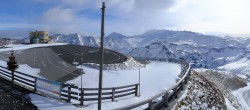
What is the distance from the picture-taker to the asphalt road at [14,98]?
18250 millimetres

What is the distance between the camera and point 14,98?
2038 cm

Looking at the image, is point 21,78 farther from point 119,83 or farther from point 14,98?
point 119,83

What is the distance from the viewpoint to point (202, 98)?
28.5 metres

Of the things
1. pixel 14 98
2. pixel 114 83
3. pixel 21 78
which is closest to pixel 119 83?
pixel 114 83

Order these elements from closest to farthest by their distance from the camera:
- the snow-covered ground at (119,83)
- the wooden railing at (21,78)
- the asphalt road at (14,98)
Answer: the asphalt road at (14,98)
the snow-covered ground at (119,83)
the wooden railing at (21,78)

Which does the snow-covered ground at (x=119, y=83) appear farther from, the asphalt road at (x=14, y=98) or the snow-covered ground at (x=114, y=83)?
the asphalt road at (x=14, y=98)

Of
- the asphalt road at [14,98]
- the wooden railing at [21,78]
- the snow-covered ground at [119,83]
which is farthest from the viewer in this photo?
the wooden railing at [21,78]

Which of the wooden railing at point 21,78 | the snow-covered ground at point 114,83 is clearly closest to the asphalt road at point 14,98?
the snow-covered ground at point 114,83

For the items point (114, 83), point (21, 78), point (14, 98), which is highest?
point (21, 78)

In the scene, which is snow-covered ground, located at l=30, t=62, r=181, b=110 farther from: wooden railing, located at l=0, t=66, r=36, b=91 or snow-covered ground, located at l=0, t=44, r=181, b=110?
wooden railing, located at l=0, t=66, r=36, b=91

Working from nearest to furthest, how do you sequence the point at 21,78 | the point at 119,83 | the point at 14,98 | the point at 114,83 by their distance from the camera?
1. the point at 14,98
2. the point at 21,78
3. the point at 119,83
4. the point at 114,83

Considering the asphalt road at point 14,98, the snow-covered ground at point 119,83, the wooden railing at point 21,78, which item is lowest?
the snow-covered ground at point 119,83

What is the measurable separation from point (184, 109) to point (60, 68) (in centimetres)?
3201

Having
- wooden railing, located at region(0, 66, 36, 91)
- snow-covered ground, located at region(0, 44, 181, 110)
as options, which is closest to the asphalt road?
snow-covered ground, located at region(0, 44, 181, 110)
